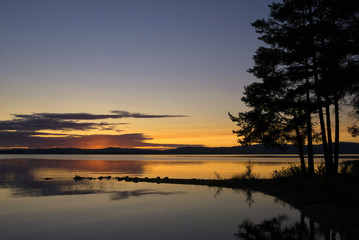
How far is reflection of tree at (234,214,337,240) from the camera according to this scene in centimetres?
1283

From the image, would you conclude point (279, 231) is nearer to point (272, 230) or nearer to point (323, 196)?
point (272, 230)

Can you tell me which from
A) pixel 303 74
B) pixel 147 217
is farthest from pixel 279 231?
pixel 303 74

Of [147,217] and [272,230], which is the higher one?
[272,230]

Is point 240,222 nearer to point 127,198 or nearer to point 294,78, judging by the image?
point 127,198

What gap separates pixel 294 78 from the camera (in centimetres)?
2769

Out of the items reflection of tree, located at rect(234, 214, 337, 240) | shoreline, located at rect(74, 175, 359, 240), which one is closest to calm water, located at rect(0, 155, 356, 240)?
reflection of tree, located at rect(234, 214, 337, 240)

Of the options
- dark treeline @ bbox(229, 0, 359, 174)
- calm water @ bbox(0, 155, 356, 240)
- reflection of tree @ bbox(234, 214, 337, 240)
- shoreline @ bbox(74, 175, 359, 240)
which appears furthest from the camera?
dark treeline @ bbox(229, 0, 359, 174)

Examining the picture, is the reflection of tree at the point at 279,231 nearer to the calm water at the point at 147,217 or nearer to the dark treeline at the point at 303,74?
the calm water at the point at 147,217

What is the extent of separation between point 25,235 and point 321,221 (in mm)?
13217

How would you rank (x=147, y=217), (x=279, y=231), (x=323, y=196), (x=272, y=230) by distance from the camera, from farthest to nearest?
(x=323, y=196), (x=147, y=217), (x=272, y=230), (x=279, y=231)

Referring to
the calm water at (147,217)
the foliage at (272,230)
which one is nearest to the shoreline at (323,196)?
the calm water at (147,217)

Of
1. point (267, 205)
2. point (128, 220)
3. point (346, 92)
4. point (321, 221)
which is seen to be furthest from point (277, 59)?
point (128, 220)

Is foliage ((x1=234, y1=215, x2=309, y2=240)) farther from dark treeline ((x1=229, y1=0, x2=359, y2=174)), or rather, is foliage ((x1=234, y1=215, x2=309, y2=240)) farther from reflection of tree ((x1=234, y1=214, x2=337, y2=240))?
dark treeline ((x1=229, y1=0, x2=359, y2=174))

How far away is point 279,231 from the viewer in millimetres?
13812
